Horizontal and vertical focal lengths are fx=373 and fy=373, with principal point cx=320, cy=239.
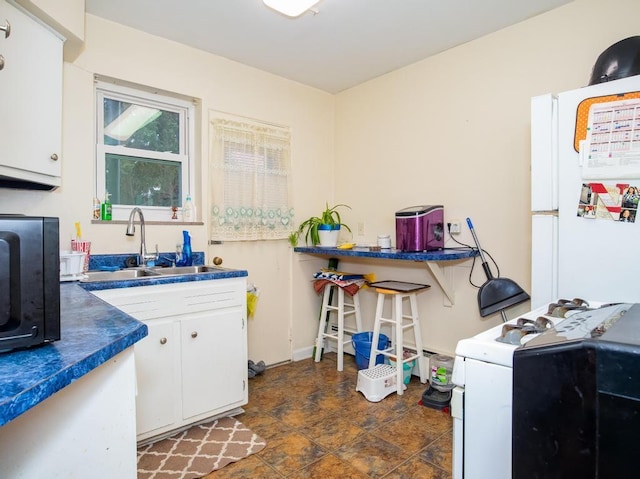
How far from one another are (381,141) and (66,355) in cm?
285

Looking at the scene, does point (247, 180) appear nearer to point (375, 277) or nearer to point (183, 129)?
point (183, 129)

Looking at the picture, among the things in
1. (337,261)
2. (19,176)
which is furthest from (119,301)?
(337,261)

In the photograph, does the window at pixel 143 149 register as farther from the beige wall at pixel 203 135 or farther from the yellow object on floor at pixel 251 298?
the yellow object on floor at pixel 251 298

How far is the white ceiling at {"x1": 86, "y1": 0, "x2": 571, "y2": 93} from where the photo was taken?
2182mm

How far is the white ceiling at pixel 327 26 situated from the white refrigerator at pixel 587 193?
3.59 ft

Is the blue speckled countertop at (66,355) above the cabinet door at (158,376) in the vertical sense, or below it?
above

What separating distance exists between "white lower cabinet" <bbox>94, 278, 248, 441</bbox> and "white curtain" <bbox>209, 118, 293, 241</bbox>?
0.72 metres

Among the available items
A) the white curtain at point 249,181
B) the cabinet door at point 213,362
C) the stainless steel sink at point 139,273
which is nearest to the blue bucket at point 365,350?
the cabinet door at point 213,362

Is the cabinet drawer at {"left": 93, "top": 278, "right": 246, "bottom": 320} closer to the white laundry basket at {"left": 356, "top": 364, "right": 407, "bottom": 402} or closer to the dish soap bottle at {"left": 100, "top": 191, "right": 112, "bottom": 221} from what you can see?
the dish soap bottle at {"left": 100, "top": 191, "right": 112, "bottom": 221}

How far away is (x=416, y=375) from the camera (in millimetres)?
2840

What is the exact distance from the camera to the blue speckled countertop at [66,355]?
595 millimetres

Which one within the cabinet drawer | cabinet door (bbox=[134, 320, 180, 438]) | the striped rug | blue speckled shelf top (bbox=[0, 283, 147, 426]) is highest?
blue speckled shelf top (bbox=[0, 283, 147, 426])

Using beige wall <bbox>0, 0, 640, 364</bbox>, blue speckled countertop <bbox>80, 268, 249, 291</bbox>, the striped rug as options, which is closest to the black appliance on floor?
the striped rug

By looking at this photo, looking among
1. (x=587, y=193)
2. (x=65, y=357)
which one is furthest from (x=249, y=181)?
(x=65, y=357)
